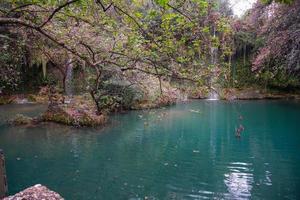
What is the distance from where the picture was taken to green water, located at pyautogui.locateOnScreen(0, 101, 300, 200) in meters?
6.29

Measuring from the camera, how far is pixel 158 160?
8.23 metres

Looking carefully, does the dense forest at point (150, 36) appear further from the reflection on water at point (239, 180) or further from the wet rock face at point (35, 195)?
the reflection on water at point (239, 180)

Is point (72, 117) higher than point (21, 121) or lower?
higher

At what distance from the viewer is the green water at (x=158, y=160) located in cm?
629

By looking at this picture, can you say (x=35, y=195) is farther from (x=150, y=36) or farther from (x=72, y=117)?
(x=72, y=117)

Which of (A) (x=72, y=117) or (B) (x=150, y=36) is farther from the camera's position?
(A) (x=72, y=117)

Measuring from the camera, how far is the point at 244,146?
9.83m

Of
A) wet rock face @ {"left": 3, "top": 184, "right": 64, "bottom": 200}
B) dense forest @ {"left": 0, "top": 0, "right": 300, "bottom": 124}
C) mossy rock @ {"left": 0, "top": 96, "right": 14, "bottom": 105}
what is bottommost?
wet rock face @ {"left": 3, "top": 184, "right": 64, "bottom": 200}

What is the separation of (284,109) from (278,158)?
10368mm

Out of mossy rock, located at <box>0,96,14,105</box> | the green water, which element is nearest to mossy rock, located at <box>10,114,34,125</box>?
the green water

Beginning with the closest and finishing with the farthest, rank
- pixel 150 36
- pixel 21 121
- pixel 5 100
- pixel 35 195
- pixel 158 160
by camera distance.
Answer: pixel 35 195 < pixel 150 36 < pixel 158 160 < pixel 21 121 < pixel 5 100

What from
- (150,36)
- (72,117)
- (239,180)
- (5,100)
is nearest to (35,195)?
(150,36)

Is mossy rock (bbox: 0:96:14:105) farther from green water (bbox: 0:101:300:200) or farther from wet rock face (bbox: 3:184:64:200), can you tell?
wet rock face (bbox: 3:184:64:200)

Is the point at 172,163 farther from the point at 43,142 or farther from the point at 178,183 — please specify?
the point at 43,142
